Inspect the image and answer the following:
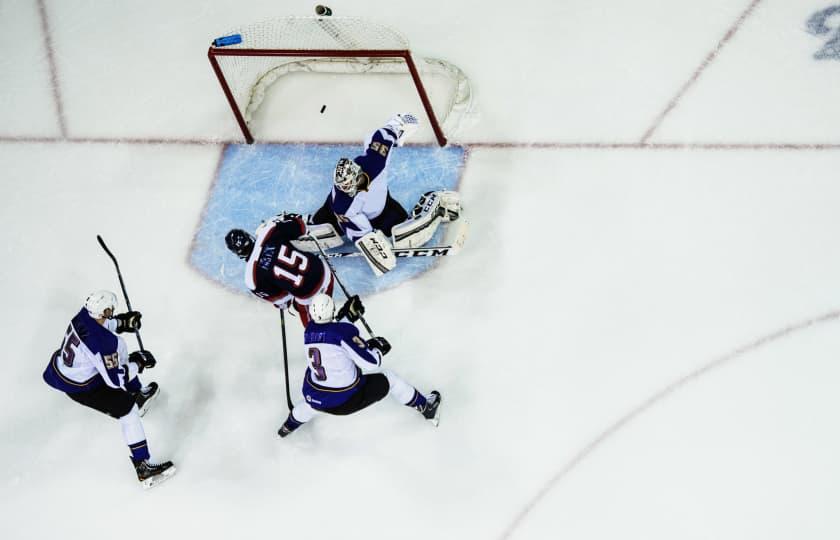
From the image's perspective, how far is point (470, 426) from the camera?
3.96 meters

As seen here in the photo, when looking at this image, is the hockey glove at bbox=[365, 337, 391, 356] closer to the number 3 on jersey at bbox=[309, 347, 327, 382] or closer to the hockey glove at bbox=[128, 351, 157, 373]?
the number 3 on jersey at bbox=[309, 347, 327, 382]

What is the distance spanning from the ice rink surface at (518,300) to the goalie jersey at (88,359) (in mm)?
474

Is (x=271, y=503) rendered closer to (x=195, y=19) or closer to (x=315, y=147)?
(x=315, y=147)

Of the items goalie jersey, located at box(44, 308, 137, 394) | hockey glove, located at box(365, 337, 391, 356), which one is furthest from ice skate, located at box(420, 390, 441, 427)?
goalie jersey, located at box(44, 308, 137, 394)

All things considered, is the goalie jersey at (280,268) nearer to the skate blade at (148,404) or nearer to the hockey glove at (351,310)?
the hockey glove at (351,310)

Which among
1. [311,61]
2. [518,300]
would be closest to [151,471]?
[518,300]

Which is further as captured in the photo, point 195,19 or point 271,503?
point 195,19

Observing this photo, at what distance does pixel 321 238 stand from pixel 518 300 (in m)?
0.93

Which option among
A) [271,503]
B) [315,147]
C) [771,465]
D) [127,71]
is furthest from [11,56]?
[771,465]

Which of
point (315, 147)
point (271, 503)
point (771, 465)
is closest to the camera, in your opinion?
point (771, 465)

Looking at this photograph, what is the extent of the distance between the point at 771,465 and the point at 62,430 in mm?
2995

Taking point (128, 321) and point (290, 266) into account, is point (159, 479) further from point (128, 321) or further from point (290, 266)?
point (290, 266)

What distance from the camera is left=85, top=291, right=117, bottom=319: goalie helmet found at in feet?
12.0

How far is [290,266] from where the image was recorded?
12.6 feet
